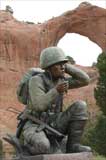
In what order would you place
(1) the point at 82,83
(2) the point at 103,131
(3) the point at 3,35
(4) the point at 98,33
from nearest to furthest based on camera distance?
(1) the point at 82,83, (2) the point at 103,131, (3) the point at 3,35, (4) the point at 98,33

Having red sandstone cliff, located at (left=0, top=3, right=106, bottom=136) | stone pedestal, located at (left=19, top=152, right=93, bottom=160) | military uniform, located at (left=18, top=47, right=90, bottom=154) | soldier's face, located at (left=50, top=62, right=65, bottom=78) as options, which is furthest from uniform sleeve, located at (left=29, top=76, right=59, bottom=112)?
red sandstone cliff, located at (left=0, top=3, right=106, bottom=136)

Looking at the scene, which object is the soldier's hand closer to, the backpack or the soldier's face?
the soldier's face

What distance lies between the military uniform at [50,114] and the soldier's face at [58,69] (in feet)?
0.18

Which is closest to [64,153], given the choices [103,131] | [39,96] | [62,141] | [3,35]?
[62,141]

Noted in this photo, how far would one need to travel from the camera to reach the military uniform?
5273mm

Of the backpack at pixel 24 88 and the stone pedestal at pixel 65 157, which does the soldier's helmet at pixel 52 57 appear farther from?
the stone pedestal at pixel 65 157

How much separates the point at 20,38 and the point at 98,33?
4.57 meters

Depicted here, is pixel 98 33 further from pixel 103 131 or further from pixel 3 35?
pixel 103 131

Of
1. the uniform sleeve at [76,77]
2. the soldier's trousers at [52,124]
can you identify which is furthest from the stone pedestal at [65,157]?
the uniform sleeve at [76,77]

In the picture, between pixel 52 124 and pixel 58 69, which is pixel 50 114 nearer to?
pixel 52 124

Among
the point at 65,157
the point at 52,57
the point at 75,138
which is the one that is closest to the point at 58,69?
the point at 52,57

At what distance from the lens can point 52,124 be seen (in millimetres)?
5414

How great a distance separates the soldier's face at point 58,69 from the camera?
5.46m

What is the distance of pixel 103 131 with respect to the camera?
58.4 ft
